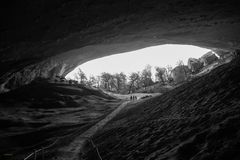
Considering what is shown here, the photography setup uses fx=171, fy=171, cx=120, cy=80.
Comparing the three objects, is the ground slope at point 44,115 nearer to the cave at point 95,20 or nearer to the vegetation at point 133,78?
the cave at point 95,20

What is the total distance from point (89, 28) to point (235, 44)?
87.8ft

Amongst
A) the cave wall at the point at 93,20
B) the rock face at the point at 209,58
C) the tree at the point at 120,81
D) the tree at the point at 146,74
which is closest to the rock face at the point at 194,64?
the rock face at the point at 209,58

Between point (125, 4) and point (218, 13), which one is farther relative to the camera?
point (218, 13)

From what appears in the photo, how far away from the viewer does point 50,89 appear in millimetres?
32469

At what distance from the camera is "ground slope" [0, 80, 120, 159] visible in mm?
16703

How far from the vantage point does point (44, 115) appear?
→ 960 inches

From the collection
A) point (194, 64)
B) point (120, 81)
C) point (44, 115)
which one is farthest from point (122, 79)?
point (44, 115)

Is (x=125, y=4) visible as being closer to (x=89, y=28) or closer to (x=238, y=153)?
(x=89, y=28)

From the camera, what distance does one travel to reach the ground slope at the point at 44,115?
1670 cm

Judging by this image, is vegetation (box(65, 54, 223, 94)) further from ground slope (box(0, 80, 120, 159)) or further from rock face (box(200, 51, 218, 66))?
ground slope (box(0, 80, 120, 159))

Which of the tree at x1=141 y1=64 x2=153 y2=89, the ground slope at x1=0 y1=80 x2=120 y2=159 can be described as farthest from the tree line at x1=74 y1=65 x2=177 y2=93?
the ground slope at x1=0 y1=80 x2=120 y2=159

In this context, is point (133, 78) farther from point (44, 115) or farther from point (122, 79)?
point (44, 115)

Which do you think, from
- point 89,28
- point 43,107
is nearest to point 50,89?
point 43,107

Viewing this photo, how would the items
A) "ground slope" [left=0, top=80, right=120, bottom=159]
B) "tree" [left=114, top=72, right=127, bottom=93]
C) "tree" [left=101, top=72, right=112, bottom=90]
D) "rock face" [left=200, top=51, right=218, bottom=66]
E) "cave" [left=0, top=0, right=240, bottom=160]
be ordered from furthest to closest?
"tree" [left=101, top=72, right=112, bottom=90] < "tree" [left=114, top=72, right=127, bottom=93] < "rock face" [left=200, top=51, right=218, bottom=66] < "ground slope" [left=0, top=80, right=120, bottom=159] < "cave" [left=0, top=0, right=240, bottom=160]
